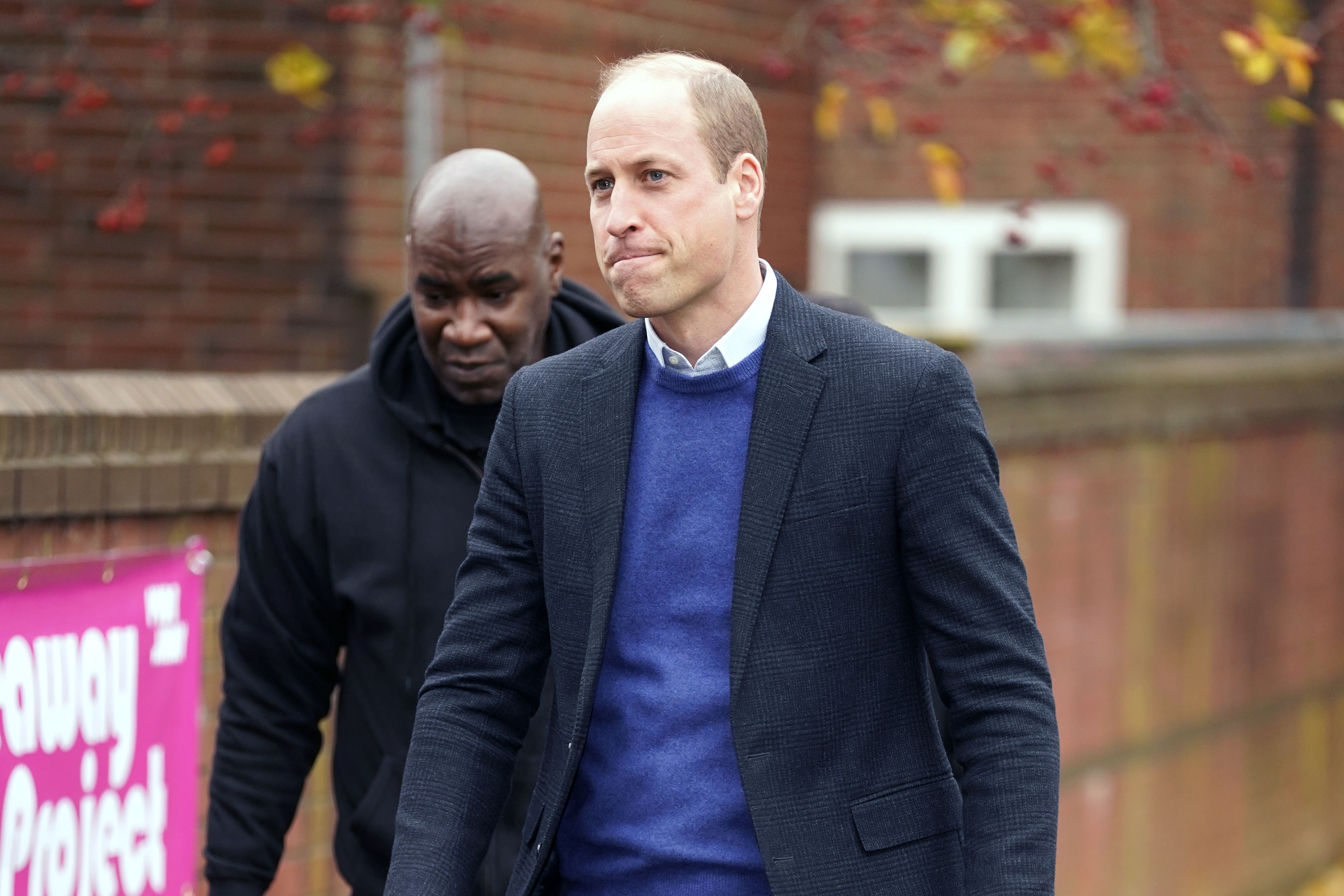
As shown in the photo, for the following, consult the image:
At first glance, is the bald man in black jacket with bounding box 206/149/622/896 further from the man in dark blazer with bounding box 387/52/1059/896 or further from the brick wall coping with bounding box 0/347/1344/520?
the man in dark blazer with bounding box 387/52/1059/896

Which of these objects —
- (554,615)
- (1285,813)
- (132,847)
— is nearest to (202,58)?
(132,847)

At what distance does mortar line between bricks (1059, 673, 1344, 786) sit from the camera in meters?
7.36

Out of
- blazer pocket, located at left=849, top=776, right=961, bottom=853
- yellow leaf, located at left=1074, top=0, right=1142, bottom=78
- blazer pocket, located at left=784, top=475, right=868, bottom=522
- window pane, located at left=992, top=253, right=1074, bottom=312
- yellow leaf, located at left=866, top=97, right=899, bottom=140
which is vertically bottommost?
window pane, located at left=992, top=253, right=1074, bottom=312

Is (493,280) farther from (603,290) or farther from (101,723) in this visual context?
(603,290)

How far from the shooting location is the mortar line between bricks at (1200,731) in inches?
290

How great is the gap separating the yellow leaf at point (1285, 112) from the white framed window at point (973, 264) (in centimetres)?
806

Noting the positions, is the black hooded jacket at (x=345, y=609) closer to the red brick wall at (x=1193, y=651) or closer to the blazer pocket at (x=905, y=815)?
the blazer pocket at (x=905, y=815)

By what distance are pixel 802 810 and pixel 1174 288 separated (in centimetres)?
1257

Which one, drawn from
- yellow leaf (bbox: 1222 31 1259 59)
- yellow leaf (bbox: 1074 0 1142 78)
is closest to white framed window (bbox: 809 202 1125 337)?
yellow leaf (bbox: 1074 0 1142 78)

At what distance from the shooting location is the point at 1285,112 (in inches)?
229

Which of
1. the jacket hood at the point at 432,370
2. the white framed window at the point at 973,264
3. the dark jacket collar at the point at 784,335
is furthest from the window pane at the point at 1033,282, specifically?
the dark jacket collar at the point at 784,335

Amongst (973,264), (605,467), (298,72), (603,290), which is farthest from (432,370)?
(973,264)

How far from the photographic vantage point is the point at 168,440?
4.31m

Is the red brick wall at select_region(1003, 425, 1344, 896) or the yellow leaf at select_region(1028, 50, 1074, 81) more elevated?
the yellow leaf at select_region(1028, 50, 1074, 81)
